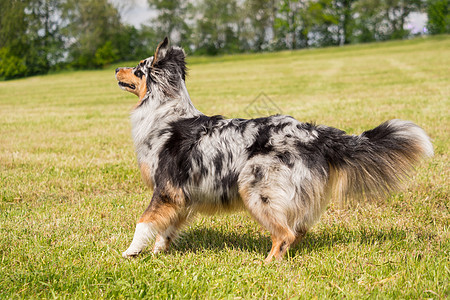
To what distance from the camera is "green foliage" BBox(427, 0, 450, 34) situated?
50906mm

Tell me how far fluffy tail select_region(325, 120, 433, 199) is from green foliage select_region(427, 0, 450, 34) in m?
54.4

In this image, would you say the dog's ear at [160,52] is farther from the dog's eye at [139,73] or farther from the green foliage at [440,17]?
the green foliage at [440,17]

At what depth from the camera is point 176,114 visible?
4094 mm

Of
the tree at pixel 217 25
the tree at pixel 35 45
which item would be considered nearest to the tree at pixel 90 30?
the tree at pixel 35 45

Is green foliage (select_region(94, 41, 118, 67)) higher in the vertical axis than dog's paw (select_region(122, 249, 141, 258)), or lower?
higher

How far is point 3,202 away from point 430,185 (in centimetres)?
568

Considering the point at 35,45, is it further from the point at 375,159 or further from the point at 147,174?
the point at 375,159

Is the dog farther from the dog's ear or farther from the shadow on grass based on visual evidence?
the dog's ear

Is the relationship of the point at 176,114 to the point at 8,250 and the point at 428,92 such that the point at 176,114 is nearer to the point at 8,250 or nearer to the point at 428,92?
the point at 8,250

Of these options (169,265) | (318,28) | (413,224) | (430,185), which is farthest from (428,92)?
(318,28)

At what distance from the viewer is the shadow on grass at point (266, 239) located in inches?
155

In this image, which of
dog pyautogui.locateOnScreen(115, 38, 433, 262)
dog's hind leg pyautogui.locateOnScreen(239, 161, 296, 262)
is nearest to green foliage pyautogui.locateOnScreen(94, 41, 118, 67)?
dog pyautogui.locateOnScreen(115, 38, 433, 262)

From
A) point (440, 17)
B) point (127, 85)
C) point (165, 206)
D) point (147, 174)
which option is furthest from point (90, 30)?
point (165, 206)

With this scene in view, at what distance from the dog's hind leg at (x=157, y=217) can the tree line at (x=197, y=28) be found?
30727mm
